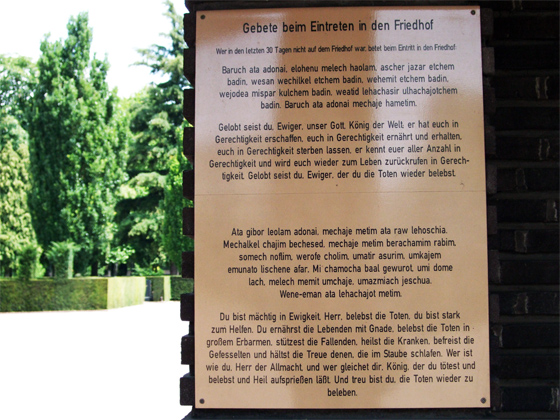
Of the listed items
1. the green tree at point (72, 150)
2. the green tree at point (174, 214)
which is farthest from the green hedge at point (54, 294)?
the green tree at point (174, 214)

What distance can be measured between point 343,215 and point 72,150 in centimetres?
3004

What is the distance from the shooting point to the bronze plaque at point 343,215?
10.6 ft

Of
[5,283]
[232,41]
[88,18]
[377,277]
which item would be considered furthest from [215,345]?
[88,18]

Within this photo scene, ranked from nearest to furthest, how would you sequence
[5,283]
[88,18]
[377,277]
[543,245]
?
[377,277]
[543,245]
[5,283]
[88,18]

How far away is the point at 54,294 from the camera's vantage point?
25969 millimetres

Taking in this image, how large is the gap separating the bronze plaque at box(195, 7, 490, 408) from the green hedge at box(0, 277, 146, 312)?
24036 millimetres

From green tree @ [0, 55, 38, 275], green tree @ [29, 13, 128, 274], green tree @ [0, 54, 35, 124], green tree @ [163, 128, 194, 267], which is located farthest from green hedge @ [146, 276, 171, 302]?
green tree @ [0, 54, 35, 124]

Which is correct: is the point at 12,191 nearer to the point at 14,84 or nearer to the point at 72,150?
the point at 14,84

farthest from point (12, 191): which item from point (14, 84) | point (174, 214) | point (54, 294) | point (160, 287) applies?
point (54, 294)

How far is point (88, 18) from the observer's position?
31547mm

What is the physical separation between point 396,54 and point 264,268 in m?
1.37

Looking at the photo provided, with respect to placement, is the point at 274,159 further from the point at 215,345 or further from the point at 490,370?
the point at 490,370

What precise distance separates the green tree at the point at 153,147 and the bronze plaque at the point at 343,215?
35553mm

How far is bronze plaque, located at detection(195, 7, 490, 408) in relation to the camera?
3.23 metres
